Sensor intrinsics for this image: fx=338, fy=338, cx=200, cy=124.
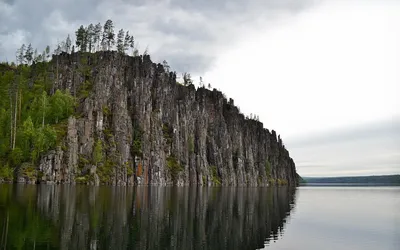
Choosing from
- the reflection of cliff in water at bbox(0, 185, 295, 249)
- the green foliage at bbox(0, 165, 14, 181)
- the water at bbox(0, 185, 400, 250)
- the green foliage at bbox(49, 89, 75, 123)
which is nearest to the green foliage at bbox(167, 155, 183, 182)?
the green foliage at bbox(49, 89, 75, 123)

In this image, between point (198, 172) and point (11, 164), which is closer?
point (11, 164)

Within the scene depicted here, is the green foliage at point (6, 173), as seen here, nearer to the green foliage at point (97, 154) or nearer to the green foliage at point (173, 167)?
the green foliage at point (97, 154)

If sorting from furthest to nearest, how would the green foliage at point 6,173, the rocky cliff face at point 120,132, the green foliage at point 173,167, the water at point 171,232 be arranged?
the green foliage at point 173,167 → the rocky cliff face at point 120,132 → the green foliage at point 6,173 → the water at point 171,232

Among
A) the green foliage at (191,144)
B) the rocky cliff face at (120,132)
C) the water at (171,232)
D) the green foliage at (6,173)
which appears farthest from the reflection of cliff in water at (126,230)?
the green foliage at (191,144)

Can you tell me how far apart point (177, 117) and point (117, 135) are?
56652mm

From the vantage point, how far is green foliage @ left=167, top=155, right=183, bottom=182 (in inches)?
6565

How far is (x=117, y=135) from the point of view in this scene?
5782 inches

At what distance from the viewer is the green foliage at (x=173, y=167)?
166762 millimetres

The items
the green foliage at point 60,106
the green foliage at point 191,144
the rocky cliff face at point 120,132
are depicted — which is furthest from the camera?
the green foliage at point 191,144

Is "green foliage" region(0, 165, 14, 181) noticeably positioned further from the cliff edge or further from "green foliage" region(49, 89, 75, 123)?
"green foliage" region(49, 89, 75, 123)

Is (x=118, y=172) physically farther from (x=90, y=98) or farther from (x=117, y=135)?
(x=90, y=98)

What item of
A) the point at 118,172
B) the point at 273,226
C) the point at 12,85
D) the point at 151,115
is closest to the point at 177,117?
the point at 151,115

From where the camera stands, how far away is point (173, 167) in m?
171

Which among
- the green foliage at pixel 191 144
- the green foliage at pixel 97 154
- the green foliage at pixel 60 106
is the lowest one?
the green foliage at pixel 97 154
